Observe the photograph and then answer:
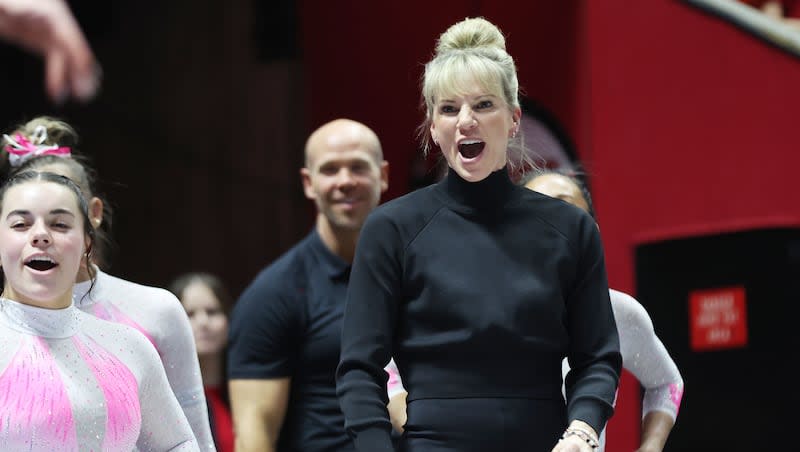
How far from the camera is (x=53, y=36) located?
121 cm

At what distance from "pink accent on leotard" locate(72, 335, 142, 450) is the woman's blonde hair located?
2.29 feet

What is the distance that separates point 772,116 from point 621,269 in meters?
0.70

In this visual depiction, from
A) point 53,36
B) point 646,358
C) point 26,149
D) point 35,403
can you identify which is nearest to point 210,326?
point 26,149

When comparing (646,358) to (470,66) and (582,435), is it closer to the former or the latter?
(582,435)

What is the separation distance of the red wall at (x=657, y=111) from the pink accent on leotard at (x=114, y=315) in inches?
77.7

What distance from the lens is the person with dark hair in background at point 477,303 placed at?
2.04 meters

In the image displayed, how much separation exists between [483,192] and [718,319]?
2448 millimetres

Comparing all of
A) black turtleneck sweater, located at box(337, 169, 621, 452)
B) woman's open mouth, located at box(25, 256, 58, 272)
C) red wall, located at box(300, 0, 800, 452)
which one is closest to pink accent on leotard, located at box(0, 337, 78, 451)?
woman's open mouth, located at box(25, 256, 58, 272)

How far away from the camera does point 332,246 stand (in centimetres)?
330

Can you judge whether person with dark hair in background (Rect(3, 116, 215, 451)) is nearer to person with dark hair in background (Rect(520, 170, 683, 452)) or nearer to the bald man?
the bald man

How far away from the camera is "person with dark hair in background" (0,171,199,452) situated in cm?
222

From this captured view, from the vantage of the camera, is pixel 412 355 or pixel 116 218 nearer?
pixel 412 355

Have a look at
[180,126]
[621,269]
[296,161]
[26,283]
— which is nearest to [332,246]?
[26,283]

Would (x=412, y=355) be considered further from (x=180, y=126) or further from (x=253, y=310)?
(x=180, y=126)
